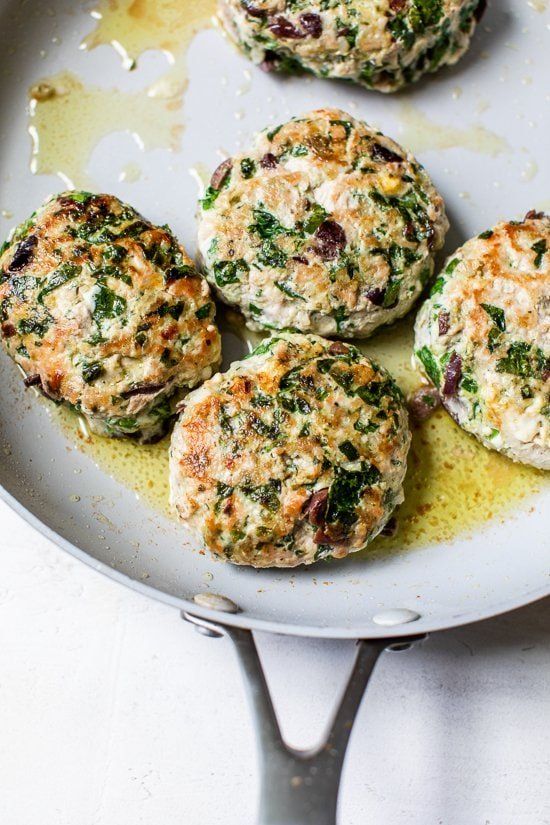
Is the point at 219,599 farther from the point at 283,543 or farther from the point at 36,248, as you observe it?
the point at 36,248

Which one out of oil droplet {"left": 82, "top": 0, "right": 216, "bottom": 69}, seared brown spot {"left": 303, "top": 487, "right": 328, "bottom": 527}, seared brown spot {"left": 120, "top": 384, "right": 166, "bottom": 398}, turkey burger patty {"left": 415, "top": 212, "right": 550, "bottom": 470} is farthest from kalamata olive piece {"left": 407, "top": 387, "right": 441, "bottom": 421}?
oil droplet {"left": 82, "top": 0, "right": 216, "bottom": 69}

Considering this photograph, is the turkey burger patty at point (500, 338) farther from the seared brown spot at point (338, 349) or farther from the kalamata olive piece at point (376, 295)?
the seared brown spot at point (338, 349)

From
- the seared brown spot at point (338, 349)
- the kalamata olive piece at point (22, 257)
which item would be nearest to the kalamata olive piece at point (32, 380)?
the kalamata olive piece at point (22, 257)

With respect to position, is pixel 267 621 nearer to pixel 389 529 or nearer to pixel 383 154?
pixel 389 529

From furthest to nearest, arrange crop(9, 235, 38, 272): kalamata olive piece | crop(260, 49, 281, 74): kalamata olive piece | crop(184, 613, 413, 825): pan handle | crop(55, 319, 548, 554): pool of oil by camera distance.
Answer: crop(260, 49, 281, 74): kalamata olive piece
crop(55, 319, 548, 554): pool of oil
crop(9, 235, 38, 272): kalamata olive piece
crop(184, 613, 413, 825): pan handle

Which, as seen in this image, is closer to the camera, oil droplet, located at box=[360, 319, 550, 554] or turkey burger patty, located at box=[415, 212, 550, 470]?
turkey burger patty, located at box=[415, 212, 550, 470]

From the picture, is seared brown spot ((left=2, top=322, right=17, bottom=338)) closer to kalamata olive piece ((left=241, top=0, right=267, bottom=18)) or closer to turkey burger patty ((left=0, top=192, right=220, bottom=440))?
turkey burger patty ((left=0, top=192, right=220, bottom=440))

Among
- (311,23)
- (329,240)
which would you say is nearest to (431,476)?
(329,240)
